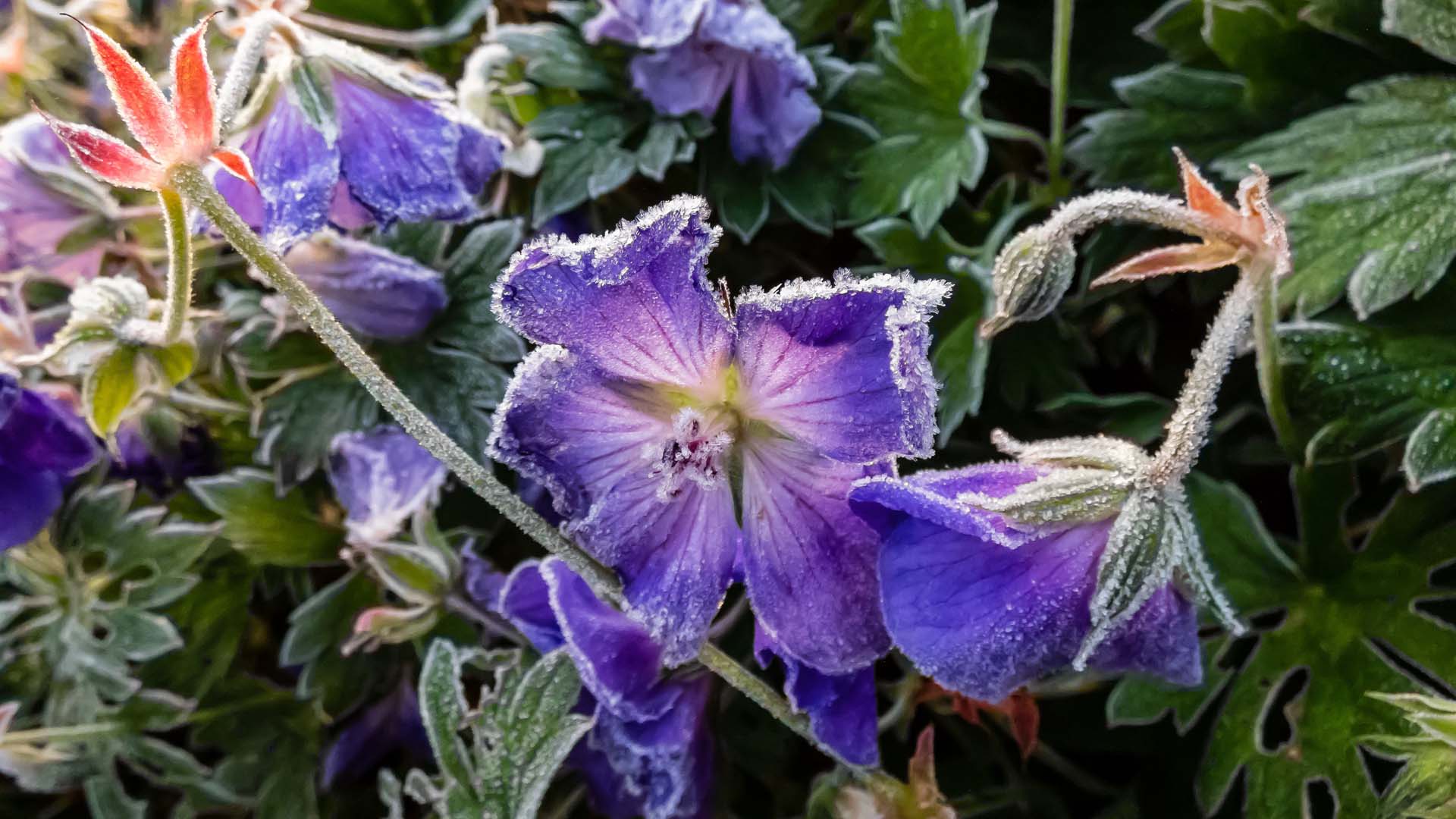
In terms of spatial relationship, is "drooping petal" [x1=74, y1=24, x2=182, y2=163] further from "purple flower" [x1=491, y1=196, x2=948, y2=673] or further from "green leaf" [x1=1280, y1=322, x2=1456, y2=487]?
"green leaf" [x1=1280, y1=322, x2=1456, y2=487]

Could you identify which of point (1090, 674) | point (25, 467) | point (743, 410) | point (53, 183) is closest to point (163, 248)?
point (53, 183)

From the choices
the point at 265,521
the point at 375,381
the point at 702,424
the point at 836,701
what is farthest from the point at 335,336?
the point at 265,521

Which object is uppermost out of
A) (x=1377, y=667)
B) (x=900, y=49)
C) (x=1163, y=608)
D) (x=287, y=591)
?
(x=900, y=49)

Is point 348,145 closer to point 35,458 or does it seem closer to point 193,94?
point 193,94

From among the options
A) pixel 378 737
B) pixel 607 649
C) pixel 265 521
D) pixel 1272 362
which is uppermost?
pixel 1272 362

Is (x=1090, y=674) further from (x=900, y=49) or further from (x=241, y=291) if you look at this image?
(x=241, y=291)

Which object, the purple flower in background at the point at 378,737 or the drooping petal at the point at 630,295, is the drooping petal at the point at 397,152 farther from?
the purple flower in background at the point at 378,737
